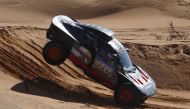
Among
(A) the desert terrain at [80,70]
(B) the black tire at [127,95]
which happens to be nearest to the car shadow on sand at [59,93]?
(A) the desert terrain at [80,70]

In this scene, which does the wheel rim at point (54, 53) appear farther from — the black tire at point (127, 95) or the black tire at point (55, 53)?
the black tire at point (127, 95)

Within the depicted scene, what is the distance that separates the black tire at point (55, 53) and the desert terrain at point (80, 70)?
706mm

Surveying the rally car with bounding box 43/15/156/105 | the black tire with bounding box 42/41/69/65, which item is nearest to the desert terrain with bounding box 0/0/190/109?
the rally car with bounding box 43/15/156/105

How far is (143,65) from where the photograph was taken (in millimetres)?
18062

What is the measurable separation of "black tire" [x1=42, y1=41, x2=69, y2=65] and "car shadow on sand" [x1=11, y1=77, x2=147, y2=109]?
70 cm

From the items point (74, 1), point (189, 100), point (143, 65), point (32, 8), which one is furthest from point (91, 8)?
point (189, 100)

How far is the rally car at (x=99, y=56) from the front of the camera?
14.6 meters

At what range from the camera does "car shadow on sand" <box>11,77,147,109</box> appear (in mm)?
14422

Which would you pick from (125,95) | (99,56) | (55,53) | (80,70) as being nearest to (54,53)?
(55,53)

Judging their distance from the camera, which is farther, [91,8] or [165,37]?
[91,8]

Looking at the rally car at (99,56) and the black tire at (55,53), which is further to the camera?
the black tire at (55,53)

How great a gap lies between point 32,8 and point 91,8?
3.18m

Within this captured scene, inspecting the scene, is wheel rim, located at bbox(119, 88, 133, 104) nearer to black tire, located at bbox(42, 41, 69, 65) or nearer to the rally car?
the rally car

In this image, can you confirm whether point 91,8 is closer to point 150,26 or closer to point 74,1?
point 74,1
